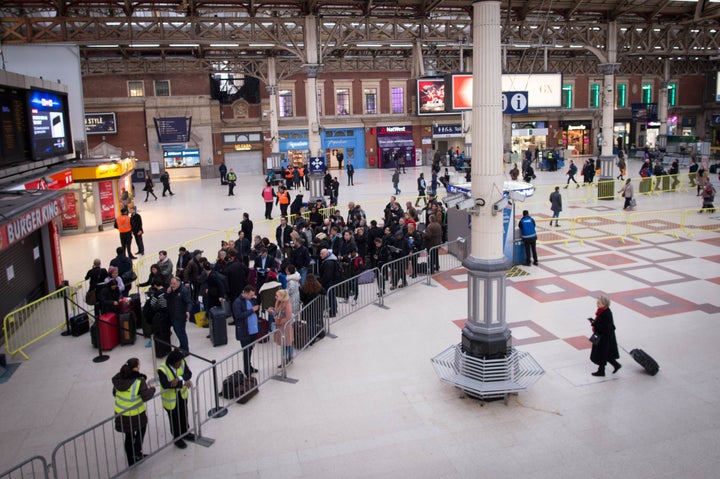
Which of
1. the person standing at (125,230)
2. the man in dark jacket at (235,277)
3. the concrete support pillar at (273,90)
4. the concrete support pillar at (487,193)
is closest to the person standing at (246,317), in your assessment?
the man in dark jacket at (235,277)

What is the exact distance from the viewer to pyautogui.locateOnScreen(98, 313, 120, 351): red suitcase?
11.0m

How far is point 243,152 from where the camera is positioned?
46.0m

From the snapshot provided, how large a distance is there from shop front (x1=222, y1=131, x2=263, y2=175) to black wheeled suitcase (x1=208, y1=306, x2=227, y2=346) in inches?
1408

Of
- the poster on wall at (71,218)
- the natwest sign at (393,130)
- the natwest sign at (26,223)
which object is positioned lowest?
the poster on wall at (71,218)

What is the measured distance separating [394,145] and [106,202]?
27.9 meters

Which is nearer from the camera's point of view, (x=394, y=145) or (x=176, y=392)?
(x=176, y=392)

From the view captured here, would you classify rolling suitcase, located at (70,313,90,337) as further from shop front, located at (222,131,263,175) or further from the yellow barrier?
shop front, located at (222,131,263,175)

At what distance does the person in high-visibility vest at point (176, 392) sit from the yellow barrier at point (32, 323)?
4.88 metres

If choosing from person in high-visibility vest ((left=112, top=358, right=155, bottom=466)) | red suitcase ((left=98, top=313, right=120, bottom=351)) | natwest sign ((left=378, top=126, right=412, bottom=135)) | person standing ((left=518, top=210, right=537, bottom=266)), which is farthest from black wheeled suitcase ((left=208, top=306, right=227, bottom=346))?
natwest sign ((left=378, top=126, right=412, bottom=135))

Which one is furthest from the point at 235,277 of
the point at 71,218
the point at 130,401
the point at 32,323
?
the point at 71,218

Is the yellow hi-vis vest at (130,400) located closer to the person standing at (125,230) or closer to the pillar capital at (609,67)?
the person standing at (125,230)

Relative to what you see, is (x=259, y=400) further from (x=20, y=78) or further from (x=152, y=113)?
(x=152, y=113)

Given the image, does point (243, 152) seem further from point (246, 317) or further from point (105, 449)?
point (105, 449)

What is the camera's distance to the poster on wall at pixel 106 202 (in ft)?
78.3
